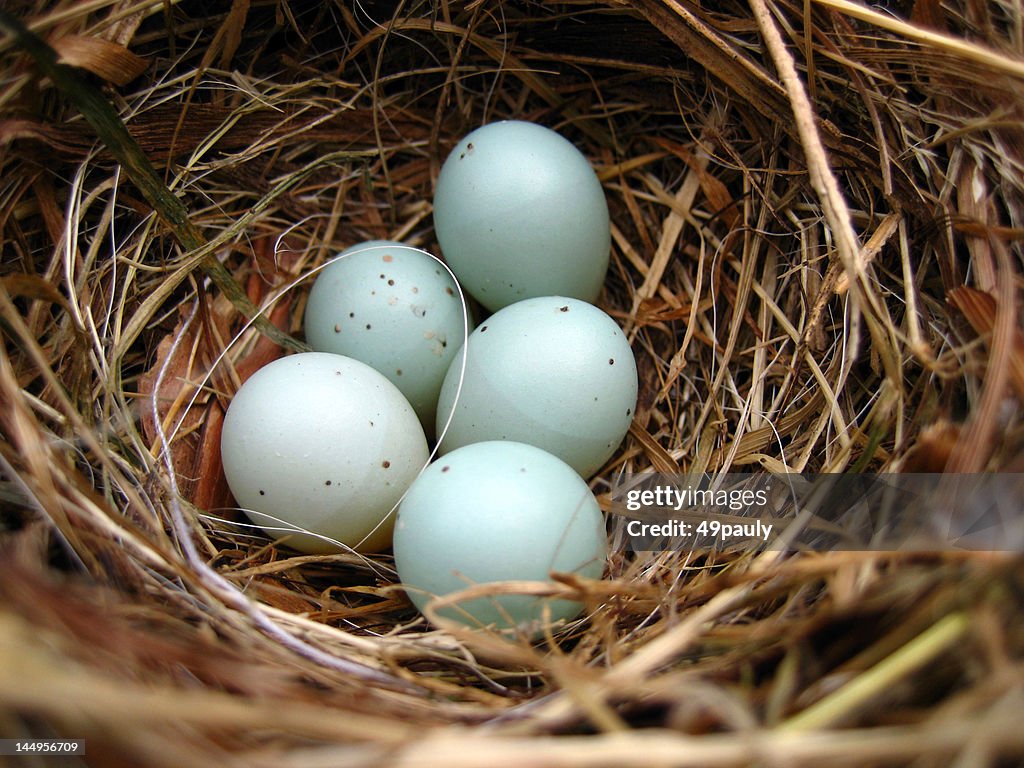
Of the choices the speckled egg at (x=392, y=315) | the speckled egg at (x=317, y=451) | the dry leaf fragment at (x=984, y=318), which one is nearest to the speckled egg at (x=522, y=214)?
the speckled egg at (x=392, y=315)

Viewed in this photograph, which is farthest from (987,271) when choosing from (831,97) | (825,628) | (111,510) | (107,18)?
(107,18)

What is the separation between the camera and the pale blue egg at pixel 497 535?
2.81ft

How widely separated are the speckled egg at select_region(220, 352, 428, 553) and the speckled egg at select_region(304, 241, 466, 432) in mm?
101

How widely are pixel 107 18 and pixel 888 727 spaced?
1175 mm

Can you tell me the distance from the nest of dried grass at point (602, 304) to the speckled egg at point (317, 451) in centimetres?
6

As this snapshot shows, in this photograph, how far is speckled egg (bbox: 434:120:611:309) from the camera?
44.7 inches

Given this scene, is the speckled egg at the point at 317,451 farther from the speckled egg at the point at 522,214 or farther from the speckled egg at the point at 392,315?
the speckled egg at the point at 522,214

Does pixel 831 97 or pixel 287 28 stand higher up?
pixel 287 28

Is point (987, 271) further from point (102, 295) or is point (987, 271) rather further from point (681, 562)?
point (102, 295)

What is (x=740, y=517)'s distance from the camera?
0.98 meters

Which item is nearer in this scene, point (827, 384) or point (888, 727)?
point (888, 727)

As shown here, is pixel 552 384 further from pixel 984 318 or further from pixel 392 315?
pixel 984 318

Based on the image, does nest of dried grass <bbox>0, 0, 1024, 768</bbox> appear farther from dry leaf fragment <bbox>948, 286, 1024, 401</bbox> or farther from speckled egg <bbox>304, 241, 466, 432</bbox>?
speckled egg <bbox>304, 241, 466, 432</bbox>

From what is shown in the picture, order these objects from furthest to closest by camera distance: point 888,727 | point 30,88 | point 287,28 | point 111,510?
point 287,28
point 30,88
point 111,510
point 888,727
